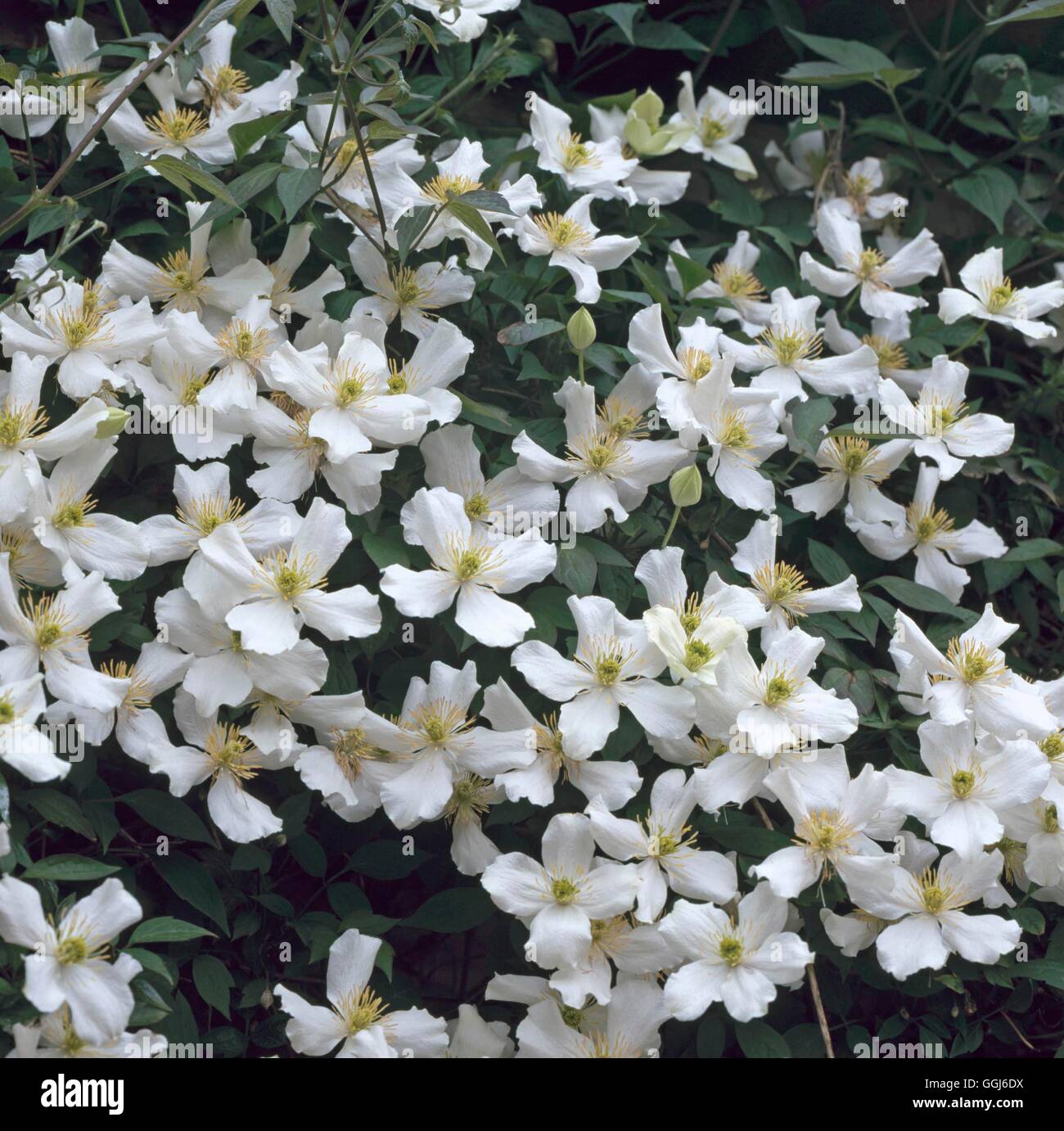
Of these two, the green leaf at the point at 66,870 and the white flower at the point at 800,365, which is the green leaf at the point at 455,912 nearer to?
the green leaf at the point at 66,870

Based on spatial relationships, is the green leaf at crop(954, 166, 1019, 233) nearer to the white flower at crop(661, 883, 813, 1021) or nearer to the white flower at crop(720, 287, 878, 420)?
the white flower at crop(720, 287, 878, 420)

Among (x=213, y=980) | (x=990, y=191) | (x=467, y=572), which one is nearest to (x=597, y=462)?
(x=467, y=572)

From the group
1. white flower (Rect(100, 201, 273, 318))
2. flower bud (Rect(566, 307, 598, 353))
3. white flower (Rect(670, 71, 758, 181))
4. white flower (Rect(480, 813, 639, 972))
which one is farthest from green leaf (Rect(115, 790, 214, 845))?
white flower (Rect(670, 71, 758, 181))

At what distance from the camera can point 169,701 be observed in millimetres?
1204

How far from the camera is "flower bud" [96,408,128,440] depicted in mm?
1106

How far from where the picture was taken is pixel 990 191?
1678mm

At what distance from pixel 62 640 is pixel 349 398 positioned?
36 cm

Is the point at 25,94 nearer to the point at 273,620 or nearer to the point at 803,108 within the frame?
the point at 273,620

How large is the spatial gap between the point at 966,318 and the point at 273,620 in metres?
1.10

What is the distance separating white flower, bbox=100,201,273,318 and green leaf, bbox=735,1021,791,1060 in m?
0.91

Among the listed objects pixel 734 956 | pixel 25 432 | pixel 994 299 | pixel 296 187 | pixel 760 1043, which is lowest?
pixel 760 1043

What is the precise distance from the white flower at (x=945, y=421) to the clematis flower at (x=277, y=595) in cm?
69

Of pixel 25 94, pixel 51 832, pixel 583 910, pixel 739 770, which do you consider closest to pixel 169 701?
pixel 51 832

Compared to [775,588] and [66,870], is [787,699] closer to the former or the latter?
[775,588]
